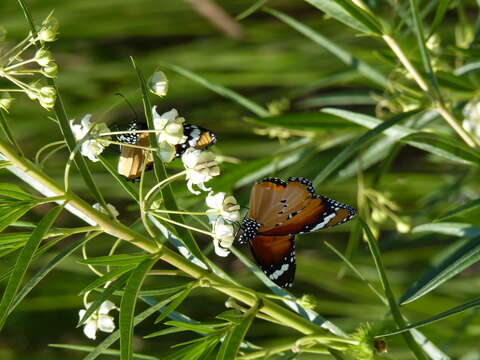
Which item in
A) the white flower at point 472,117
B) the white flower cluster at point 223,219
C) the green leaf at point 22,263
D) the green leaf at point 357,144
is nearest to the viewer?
the green leaf at point 22,263

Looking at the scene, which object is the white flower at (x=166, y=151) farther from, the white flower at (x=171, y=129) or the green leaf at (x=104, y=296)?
the green leaf at (x=104, y=296)

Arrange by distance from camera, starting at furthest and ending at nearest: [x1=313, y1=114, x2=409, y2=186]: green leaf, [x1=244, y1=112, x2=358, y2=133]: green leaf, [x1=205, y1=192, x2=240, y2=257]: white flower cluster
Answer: [x1=244, y1=112, x2=358, y2=133]: green leaf, [x1=313, y1=114, x2=409, y2=186]: green leaf, [x1=205, y1=192, x2=240, y2=257]: white flower cluster

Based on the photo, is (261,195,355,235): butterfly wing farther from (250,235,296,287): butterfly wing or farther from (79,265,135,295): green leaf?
(79,265,135,295): green leaf

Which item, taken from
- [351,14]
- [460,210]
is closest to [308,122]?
[351,14]

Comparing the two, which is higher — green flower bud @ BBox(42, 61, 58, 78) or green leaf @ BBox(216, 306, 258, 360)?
green flower bud @ BBox(42, 61, 58, 78)

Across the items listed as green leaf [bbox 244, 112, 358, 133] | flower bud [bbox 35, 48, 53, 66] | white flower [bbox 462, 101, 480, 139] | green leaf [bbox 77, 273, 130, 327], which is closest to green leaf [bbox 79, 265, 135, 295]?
green leaf [bbox 77, 273, 130, 327]

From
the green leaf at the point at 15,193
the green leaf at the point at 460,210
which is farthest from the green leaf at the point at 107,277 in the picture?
the green leaf at the point at 460,210

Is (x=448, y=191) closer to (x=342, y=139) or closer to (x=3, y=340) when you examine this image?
(x=342, y=139)
